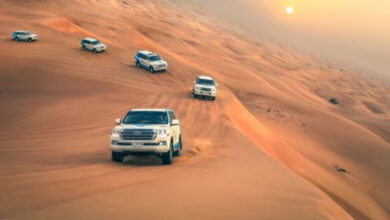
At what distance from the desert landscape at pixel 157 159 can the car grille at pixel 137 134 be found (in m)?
0.86

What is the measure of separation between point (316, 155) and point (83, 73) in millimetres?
19982

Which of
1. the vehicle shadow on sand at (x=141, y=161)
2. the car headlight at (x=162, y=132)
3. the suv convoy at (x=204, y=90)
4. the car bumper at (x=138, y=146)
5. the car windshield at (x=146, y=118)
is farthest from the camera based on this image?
the suv convoy at (x=204, y=90)

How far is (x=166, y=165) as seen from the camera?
13289 mm

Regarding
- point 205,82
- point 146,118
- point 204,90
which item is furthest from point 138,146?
point 205,82

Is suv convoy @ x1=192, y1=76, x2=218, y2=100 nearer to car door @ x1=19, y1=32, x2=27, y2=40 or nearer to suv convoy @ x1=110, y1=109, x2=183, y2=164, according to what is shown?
suv convoy @ x1=110, y1=109, x2=183, y2=164

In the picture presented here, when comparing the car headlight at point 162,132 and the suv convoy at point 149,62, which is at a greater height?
the car headlight at point 162,132

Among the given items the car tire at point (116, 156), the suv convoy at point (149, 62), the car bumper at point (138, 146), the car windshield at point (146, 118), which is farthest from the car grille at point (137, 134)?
the suv convoy at point (149, 62)

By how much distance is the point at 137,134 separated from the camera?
13070mm

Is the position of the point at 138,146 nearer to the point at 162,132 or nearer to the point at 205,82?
the point at 162,132

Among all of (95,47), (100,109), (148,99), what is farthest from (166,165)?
(95,47)

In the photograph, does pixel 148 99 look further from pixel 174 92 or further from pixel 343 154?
pixel 343 154

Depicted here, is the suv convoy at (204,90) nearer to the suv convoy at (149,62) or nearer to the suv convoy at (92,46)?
the suv convoy at (149,62)

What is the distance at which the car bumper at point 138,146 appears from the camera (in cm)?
1297

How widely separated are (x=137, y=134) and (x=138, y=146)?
37cm
